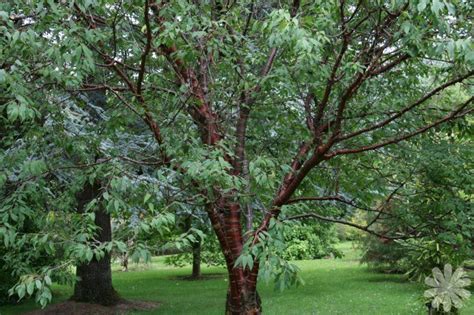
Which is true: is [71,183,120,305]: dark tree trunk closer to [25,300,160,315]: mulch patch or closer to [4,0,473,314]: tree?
[25,300,160,315]: mulch patch

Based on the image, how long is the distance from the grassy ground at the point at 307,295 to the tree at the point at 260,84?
19.5 ft

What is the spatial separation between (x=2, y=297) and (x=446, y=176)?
39.6ft

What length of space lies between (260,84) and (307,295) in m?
10.2

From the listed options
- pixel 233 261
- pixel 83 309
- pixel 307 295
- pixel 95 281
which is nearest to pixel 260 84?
pixel 233 261

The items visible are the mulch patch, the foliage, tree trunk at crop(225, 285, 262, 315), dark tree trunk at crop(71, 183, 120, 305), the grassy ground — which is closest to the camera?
tree trunk at crop(225, 285, 262, 315)

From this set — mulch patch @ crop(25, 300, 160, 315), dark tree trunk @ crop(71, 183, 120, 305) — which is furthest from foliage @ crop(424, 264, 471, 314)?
dark tree trunk @ crop(71, 183, 120, 305)

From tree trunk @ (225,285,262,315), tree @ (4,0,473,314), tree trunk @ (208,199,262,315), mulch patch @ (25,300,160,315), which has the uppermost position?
tree @ (4,0,473,314)

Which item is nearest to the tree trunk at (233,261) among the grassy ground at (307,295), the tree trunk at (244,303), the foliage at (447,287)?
the tree trunk at (244,303)

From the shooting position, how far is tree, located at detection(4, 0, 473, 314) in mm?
3924

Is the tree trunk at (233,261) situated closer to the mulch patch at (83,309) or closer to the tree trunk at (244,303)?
the tree trunk at (244,303)

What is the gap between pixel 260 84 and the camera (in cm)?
467

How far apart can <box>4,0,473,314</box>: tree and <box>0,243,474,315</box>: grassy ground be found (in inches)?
234

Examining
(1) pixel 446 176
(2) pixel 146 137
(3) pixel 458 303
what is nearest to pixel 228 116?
(1) pixel 446 176

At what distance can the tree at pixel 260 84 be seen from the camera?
392 centimetres
